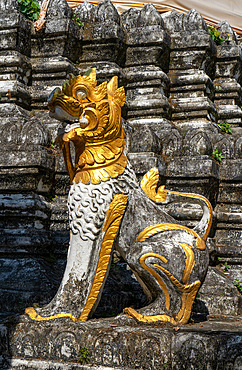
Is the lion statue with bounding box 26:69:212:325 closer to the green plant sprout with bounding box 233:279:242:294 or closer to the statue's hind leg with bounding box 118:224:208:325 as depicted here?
the statue's hind leg with bounding box 118:224:208:325

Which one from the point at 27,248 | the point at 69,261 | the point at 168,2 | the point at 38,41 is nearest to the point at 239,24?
the point at 168,2

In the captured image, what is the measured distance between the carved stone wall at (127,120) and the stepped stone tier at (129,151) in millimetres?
14

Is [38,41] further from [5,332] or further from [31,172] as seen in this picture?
[5,332]

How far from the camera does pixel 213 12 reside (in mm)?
9812

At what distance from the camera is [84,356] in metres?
3.87

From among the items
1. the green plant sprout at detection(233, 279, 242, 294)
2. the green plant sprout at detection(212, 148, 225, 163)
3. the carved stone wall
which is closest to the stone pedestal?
the carved stone wall

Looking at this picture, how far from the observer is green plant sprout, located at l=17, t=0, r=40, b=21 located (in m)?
7.27

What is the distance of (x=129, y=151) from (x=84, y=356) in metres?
2.87

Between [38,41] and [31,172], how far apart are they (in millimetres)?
2272

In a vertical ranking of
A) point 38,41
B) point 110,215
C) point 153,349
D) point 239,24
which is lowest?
point 153,349

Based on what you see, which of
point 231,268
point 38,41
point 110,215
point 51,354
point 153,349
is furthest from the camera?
point 38,41

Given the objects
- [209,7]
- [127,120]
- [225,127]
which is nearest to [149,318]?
[127,120]

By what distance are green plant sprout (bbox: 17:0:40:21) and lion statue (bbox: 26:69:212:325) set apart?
318cm

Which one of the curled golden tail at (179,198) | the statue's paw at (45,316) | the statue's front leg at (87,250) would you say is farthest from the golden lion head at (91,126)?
the statue's paw at (45,316)
